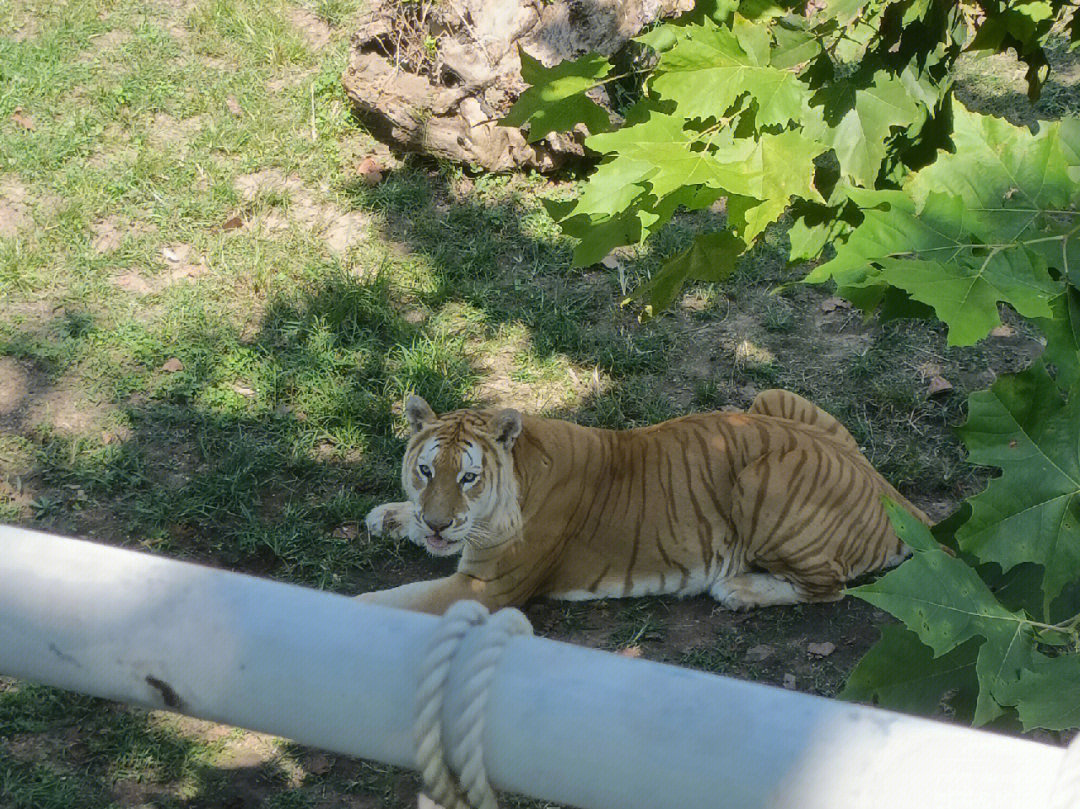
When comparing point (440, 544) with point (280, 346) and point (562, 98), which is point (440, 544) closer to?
point (280, 346)

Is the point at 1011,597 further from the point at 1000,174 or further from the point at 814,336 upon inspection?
the point at 814,336

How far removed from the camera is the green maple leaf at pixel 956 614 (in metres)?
1.92

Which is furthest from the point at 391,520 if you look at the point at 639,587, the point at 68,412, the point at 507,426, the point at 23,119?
the point at 23,119

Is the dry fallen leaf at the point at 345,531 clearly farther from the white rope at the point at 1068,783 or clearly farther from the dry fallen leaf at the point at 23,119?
the white rope at the point at 1068,783

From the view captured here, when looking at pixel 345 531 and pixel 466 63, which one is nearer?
pixel 345 531

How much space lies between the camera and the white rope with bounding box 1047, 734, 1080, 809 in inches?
37.5

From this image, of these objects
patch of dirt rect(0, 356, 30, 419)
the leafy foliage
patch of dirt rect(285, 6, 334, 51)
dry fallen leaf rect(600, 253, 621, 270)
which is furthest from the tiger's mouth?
patch of dirt rect(285, 6, 334, 51)

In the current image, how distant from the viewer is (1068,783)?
3.16 feet

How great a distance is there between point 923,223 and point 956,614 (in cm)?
69

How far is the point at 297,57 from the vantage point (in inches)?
295

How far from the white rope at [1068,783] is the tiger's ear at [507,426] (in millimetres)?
3585

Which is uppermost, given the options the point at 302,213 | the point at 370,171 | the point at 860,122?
the point at 860,122

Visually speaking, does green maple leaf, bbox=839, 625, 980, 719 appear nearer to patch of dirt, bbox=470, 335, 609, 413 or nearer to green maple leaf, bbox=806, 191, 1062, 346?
green maple leaf, bbox=806, 191, 1062, 346

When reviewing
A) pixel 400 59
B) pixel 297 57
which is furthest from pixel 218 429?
pixel 297 57
